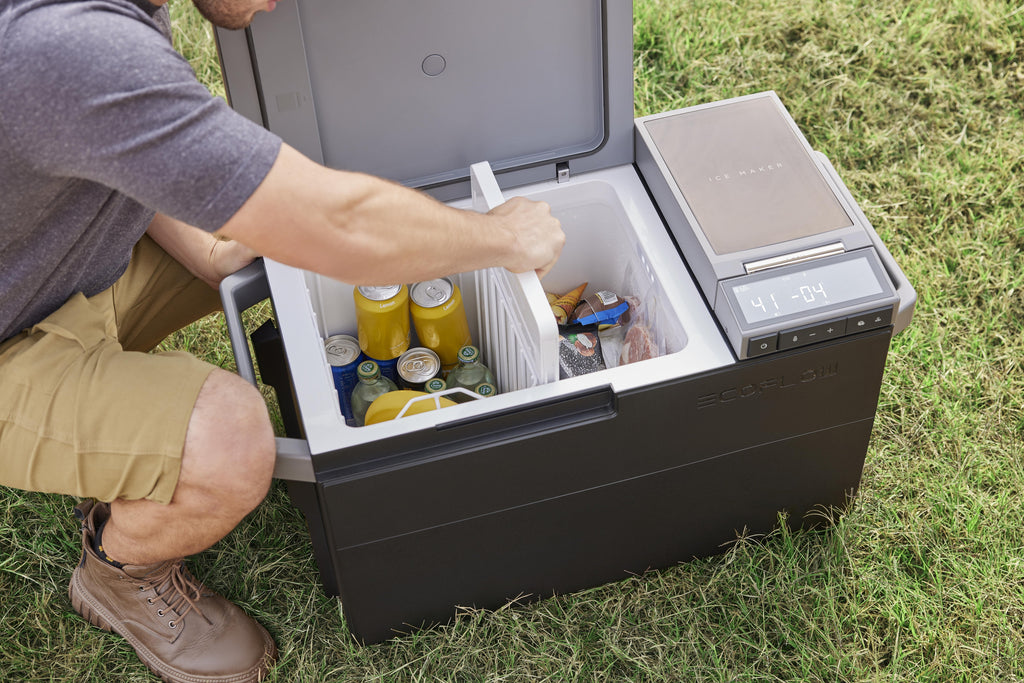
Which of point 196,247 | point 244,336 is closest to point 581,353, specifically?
point 244,336

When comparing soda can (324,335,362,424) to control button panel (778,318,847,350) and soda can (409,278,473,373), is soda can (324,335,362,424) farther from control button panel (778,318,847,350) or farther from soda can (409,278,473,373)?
control button panel (778,318,847,350)

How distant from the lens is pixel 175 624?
1993 millimetres

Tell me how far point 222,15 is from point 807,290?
966mm

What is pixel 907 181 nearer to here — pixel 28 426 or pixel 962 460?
pixel 962 460

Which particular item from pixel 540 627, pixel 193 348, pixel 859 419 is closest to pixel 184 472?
pixel 540 627

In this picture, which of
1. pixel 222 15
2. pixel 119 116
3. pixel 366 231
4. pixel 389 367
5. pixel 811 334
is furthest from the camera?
pixel 389 367

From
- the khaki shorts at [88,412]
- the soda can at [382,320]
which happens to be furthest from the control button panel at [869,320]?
the khaki shorts at [88,412]

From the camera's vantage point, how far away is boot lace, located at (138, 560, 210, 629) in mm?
1984

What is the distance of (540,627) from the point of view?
204 centimetres

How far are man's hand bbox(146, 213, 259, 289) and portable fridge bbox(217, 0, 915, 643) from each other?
0.11 m

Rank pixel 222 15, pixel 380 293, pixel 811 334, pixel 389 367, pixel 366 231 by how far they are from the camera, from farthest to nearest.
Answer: pixel 389 367 < pixel 380 293 < pixel 811 334 < pixel 222 15 < pixel 366 231

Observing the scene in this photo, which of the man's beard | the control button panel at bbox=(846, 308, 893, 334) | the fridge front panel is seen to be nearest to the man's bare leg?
the fridge front panel

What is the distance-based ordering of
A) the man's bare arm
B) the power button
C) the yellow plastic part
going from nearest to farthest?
the man's bare arm < the power button < the yellow plastic part

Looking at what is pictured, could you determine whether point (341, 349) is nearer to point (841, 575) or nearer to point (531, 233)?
point (531, 233)
